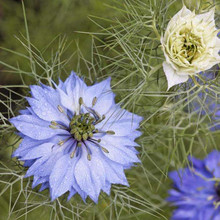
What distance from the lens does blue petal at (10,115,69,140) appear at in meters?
1.17

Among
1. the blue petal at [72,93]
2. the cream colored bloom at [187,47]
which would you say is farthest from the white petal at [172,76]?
the blue petal at [72,93]

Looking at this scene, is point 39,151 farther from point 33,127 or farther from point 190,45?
point 190,45

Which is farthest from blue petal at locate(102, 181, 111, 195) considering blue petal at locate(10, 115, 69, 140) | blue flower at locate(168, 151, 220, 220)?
blue flower at locate(168, 151, 220, 220)

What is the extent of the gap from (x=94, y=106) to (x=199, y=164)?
29.1 inches

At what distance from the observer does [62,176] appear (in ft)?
3.83

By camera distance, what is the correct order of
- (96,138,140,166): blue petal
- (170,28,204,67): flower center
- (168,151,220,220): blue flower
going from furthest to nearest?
1. (168,151,220,220): blue flower
2. (96,138,140,166): blue petal
3. (170,28,204,67): flower center

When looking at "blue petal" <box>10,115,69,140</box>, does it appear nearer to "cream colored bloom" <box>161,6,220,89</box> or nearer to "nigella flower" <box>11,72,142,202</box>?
"nigella flower" <box>11,72,142,202</box>

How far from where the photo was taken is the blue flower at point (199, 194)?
1779 millimetres

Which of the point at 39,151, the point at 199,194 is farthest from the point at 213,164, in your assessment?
the point at 39,151

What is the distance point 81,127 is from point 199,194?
2.68ft

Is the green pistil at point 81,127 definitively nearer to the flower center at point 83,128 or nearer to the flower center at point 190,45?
the flower center at point 83,128

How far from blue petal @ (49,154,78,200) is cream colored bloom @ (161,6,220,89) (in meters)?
0.37

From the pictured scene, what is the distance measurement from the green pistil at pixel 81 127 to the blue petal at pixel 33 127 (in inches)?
2.0

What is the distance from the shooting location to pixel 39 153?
1.17 metres
